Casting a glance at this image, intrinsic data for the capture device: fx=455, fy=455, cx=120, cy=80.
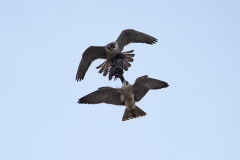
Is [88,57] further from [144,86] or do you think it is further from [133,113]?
[133,113]

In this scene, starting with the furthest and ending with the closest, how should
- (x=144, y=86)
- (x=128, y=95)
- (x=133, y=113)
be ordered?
(x=133, y=113) < (x=144, y=86) < (x=128, y=95)

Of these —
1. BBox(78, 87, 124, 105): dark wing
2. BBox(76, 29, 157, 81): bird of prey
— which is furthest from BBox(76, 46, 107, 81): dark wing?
BBox(78, 87, 124, 105): dark wing

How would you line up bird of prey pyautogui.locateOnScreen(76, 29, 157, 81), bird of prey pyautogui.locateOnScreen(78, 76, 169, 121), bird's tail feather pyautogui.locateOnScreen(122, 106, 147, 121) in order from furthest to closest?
bird of prey pyautogui.locateOnScreen(76, 29, 157, 81) < bird's tail feather pyautogui.locateOnScreen(122, 106, 147, 121) < bird of prey pyautogui.locateOnScreen(78, 76, 169, 121)

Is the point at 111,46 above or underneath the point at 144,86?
above

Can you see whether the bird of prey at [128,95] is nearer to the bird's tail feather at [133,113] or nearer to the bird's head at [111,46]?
the bird's tail feather at [133,113]

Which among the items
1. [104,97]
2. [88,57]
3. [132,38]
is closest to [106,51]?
[88,57]

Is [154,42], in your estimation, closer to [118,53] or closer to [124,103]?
[118,53]

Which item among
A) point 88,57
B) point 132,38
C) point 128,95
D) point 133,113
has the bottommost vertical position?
point 133,113

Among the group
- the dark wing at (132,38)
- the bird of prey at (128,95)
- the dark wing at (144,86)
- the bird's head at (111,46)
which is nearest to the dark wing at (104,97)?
the bird of prey at (128,95)

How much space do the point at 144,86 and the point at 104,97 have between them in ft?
3.92

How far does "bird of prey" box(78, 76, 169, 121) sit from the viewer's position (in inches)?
495

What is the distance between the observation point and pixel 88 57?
14062 mm

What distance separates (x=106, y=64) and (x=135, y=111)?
6.19ft

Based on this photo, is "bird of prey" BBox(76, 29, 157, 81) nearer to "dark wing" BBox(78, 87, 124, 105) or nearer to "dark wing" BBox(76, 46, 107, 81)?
"dark wing" BBox(76, 46, 107, 81)
